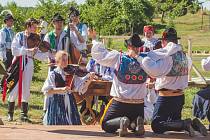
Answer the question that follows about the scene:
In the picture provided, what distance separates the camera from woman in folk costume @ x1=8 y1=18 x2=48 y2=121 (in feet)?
30.0

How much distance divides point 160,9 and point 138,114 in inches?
1880

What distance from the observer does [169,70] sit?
6.96 meters

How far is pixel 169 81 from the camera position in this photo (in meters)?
7.12

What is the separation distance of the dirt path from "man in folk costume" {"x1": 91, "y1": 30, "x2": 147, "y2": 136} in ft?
0.50

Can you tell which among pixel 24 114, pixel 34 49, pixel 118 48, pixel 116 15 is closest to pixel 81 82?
pixel 34 49

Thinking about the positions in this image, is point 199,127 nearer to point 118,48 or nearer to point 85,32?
point 85,32

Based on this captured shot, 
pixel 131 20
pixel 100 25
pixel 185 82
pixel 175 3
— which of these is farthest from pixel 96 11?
pixel 185 82

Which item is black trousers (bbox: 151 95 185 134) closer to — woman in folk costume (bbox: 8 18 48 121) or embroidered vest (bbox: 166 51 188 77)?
embroidered vest (bbox: 166 51 188 77)

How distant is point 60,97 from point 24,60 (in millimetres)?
1566

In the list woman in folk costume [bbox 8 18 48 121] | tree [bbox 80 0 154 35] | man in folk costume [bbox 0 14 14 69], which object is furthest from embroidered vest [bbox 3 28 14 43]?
tree [bbox 80 0 154 35]

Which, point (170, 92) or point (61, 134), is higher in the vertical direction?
point (170, 92)

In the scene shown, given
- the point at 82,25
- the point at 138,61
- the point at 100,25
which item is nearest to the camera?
the point at 138,61

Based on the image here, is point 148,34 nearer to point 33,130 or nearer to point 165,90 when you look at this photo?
point 165,90

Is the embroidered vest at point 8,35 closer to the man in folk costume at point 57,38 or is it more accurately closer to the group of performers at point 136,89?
the man in folk costume at point 57,38
